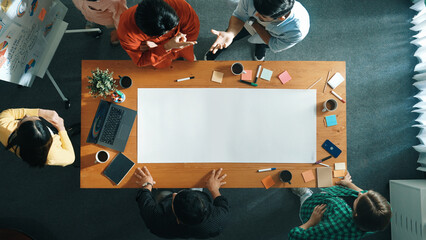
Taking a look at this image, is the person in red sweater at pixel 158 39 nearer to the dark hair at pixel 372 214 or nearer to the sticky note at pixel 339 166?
the sticky note at pixel 339 166

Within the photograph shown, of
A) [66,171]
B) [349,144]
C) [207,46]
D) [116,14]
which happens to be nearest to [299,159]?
[349,144]

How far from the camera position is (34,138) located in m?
1.47

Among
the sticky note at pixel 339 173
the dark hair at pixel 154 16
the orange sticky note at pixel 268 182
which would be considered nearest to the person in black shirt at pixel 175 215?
the orange sticky note at pixel 268 182

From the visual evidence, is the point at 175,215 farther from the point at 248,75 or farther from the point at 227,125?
the point at 248,75

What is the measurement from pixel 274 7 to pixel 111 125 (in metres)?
1.19

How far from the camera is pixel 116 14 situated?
6.22 feet

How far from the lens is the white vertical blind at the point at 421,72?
227 cm

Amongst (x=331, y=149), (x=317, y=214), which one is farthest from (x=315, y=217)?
(x=331, y=149)

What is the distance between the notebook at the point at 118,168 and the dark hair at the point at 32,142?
368mm

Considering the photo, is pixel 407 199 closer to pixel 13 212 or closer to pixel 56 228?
pixel 56 228

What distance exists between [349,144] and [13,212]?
3066 mm

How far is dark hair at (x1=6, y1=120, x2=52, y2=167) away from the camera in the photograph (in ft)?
4.79

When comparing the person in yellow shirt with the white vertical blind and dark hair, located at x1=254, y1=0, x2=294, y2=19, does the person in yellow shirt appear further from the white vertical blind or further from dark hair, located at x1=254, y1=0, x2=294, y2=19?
the white vertical blind

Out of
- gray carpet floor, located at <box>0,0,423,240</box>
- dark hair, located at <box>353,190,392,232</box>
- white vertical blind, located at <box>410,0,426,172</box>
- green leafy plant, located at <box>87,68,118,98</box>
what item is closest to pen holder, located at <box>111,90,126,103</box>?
green leafy plant, located at <box>87,68,118,98</box>
